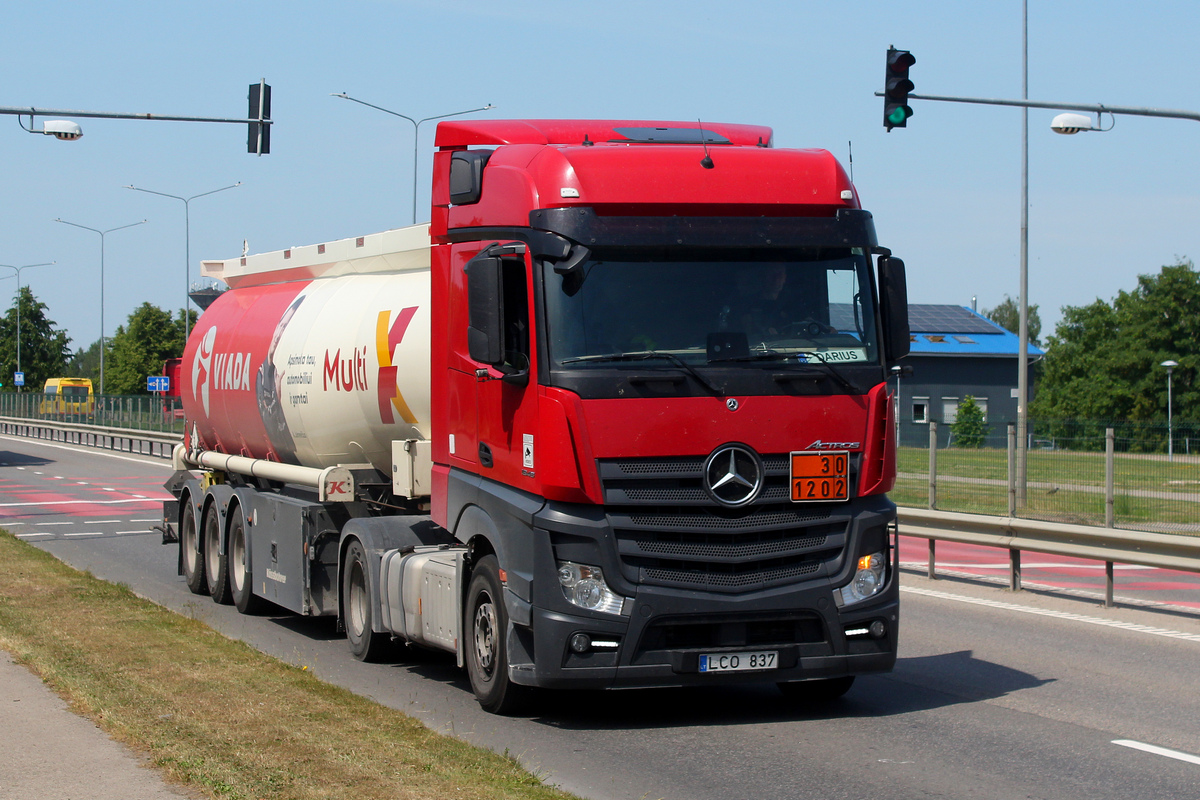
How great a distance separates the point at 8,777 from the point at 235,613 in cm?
760

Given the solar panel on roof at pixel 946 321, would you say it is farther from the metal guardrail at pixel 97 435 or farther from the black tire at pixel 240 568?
the black tire at pixel 240 568

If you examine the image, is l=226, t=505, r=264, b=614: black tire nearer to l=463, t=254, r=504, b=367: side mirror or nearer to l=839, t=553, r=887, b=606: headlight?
l=463, t=254, r=504, b=367: side mirror

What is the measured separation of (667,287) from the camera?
8.25 meters

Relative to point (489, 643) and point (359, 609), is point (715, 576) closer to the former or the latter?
point (489, 643)

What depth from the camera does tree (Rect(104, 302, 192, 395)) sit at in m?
104

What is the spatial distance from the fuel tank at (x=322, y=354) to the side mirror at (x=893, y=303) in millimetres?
3768

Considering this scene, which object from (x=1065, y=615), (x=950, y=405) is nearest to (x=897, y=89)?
(x=1065, y=615)

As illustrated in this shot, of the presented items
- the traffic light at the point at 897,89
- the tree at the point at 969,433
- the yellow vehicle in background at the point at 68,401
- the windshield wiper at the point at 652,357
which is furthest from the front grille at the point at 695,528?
the yellow vehicle in background at the point at 68,401

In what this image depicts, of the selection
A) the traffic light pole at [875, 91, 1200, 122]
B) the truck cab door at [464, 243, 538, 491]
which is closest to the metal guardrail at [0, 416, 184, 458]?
the traffic light pole at [875, 91, 1200, 122]

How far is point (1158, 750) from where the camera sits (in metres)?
7.92

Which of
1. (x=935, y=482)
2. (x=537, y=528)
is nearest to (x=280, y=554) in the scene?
(x=537, y=528)

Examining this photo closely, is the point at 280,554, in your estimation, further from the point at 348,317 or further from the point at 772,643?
the point at 772,643

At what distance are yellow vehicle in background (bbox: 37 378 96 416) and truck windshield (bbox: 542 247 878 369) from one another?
67.3 meters

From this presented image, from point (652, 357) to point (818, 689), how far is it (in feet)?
8.46
